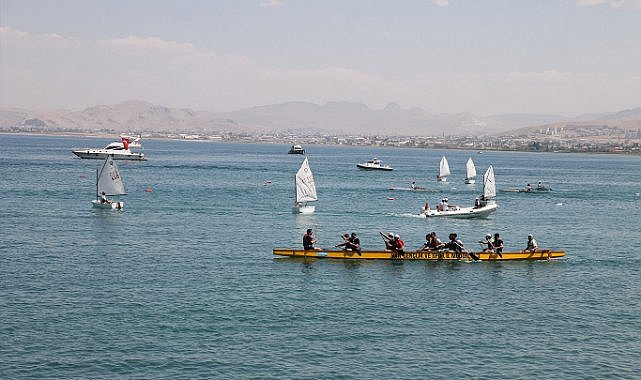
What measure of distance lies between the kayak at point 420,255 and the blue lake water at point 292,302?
2.52 feet

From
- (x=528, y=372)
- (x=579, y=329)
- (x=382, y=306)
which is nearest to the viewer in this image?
(x=528, y=372)

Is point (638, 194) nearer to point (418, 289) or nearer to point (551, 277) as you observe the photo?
point (551, 277)

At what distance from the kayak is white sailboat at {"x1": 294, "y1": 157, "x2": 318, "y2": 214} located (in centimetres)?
2989

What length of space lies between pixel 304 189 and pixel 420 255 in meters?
32.8

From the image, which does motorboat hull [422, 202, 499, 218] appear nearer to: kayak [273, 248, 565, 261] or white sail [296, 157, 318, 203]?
white sail [296, 157, 318, 203]

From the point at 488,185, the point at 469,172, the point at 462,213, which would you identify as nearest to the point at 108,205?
the point at 462,213

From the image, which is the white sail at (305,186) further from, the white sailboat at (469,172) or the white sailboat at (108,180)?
the white sailboat at (469,172)

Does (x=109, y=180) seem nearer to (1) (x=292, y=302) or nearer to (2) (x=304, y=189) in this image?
(2) (x=304, y=189)

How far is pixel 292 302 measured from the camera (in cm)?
4797

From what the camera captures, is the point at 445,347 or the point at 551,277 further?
the point at 551,277

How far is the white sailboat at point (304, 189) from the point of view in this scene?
92312 mm

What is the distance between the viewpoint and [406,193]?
134 metres

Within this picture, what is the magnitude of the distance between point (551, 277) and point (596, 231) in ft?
99.9

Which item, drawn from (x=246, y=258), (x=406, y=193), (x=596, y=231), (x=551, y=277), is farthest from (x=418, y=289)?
(x=406, y=193)
